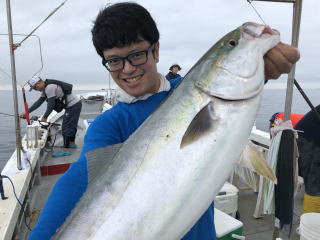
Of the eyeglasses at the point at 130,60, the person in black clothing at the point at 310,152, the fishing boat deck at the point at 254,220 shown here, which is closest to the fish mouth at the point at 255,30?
the eyeglasses at the point at 130,60

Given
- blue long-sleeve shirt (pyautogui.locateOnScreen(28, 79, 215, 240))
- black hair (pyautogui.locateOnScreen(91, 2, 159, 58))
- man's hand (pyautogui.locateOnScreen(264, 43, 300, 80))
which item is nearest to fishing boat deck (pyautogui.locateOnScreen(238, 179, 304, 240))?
blue long-sleeve shirt (pyautogui.locateOnScreen(28, 79, 215, 240))

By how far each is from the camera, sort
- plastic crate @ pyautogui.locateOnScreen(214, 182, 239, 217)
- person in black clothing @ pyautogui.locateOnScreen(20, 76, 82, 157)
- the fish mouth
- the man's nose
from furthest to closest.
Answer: person in black clothing @ pyautogui.locateOnScreen(20, 76, 82, 157) → plastic crate @ pyautogui.locateOnScreen(214, 182, 239, 217) → the man's nose → the fish mouth

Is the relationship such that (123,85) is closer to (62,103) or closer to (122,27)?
(122,27)

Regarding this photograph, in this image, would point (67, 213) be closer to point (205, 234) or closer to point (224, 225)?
point (205, 234)

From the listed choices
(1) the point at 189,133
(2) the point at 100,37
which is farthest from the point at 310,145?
(2) the point at 100,37

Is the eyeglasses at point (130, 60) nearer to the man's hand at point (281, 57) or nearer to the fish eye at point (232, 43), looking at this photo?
the fish eye at point (232, 43)

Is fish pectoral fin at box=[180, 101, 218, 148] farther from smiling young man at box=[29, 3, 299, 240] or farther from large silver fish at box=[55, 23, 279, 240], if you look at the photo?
smiling young man at box=[29, 3, 299, 240]

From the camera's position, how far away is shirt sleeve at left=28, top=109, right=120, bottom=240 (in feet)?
4.72

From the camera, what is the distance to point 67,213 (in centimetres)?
147

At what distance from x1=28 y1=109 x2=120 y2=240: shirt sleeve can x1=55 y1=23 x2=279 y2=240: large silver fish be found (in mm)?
101

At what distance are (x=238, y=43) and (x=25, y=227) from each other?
4456 mm

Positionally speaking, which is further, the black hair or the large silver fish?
the black hair

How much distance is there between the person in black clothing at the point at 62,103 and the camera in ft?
26.4

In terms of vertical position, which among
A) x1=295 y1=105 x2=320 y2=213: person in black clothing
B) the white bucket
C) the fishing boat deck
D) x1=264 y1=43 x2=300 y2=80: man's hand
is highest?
x1=264 y1=43 x2=300 y2=80: man's hand
